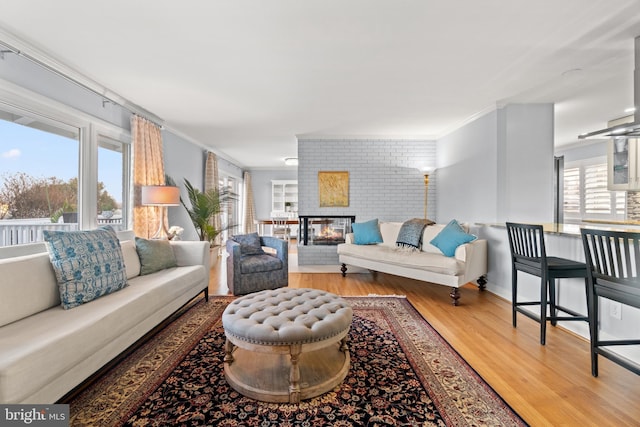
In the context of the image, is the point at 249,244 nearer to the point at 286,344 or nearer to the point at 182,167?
the point at 182,167

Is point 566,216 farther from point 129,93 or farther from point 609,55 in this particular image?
point 129,93

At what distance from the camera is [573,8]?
202 centimetres

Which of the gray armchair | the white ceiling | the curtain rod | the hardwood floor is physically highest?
the white ceiling

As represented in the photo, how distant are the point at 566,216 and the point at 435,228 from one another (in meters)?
4.56

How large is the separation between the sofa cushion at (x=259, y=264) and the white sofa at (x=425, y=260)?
1301mm

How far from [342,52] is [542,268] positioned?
237 centimetres

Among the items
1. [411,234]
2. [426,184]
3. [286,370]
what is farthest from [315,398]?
[426,184]

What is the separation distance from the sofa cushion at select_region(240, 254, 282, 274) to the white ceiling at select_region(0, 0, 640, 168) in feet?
6.35

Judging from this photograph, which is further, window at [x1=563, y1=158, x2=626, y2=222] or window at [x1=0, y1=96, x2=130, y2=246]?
window at [x1=563, y1=158, x2=626, y2=222]

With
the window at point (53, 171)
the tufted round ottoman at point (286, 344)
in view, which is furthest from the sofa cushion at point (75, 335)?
the window at point (53, 171)

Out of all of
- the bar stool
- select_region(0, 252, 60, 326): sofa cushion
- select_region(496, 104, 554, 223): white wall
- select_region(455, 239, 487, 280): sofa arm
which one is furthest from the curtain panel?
the bar stool

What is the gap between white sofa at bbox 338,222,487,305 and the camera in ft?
11.6

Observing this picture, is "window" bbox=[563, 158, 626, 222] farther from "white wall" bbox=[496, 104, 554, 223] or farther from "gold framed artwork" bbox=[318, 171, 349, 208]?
"gold framed artwork" bbox=[318, 171, 349, 208]

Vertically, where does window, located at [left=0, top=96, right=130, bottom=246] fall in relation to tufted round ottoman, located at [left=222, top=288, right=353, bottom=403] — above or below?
above
